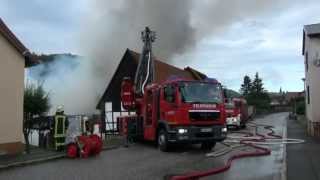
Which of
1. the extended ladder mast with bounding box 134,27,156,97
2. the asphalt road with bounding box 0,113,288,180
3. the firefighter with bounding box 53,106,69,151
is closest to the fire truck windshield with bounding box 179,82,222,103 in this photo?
the asphalt road with bounding box 0,113,288,180

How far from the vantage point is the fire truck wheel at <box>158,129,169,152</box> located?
798 inches

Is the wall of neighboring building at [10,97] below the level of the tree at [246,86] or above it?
below

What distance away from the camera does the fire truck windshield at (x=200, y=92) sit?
65.3 feet

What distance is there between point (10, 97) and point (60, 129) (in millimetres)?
2188

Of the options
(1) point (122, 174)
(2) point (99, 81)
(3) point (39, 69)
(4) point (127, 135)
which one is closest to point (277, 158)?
(1) point (122, 174)

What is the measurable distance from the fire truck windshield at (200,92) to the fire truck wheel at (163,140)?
167cm

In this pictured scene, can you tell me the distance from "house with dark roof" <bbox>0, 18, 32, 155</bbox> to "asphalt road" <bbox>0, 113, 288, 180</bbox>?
278 centimetres

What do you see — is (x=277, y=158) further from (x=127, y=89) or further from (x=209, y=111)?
(x=127, y=89)

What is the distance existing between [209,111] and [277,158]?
12.8 ft

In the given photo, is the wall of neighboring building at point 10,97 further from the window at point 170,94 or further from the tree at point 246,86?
the tree at point 246,86

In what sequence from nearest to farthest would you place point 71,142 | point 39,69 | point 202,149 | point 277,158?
point 277,158 < point 71,142 < point 202,149 < point 39,69

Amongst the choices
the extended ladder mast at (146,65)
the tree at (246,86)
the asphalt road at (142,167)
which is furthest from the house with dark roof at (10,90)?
the tree at (246,86)

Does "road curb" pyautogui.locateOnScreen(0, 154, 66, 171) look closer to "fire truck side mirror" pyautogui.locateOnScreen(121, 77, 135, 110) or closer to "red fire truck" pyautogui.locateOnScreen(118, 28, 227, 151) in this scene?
"red fire truck" pyautogui.locateOnScreen(118, 28, 227, 151)

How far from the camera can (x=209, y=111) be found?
20.0 m
